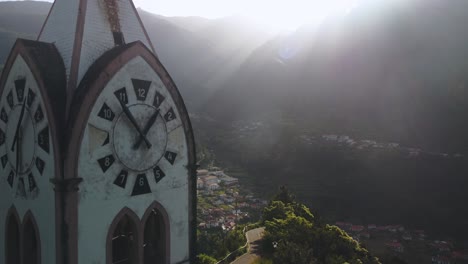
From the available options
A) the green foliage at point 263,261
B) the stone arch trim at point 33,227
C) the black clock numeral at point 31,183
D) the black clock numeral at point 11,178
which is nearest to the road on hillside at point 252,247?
the green foliage at point 263,261

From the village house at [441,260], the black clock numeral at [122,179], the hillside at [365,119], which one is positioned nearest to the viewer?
the black clock numeral at [122,179]

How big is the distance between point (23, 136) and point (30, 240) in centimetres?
275

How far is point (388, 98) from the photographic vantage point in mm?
155125

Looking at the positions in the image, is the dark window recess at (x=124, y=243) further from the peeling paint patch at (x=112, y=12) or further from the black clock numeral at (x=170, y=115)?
the peeling paint patch at (x=112, y=12)

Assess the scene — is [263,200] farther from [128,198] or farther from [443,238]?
[128,198]

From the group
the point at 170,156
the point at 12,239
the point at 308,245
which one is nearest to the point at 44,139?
the point at 170,156

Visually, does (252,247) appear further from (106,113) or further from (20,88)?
(20,88)

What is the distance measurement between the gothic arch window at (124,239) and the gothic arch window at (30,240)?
1850mm

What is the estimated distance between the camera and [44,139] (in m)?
9.67

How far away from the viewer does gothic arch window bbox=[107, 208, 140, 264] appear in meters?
10.2

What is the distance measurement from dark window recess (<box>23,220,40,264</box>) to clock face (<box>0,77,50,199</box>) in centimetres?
88

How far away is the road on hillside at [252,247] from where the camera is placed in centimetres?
2294

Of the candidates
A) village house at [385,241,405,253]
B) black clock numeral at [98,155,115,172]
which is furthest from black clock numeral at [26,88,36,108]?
village house at [385,241,405,253]

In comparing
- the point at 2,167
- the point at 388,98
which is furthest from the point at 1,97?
the point at 388,98
